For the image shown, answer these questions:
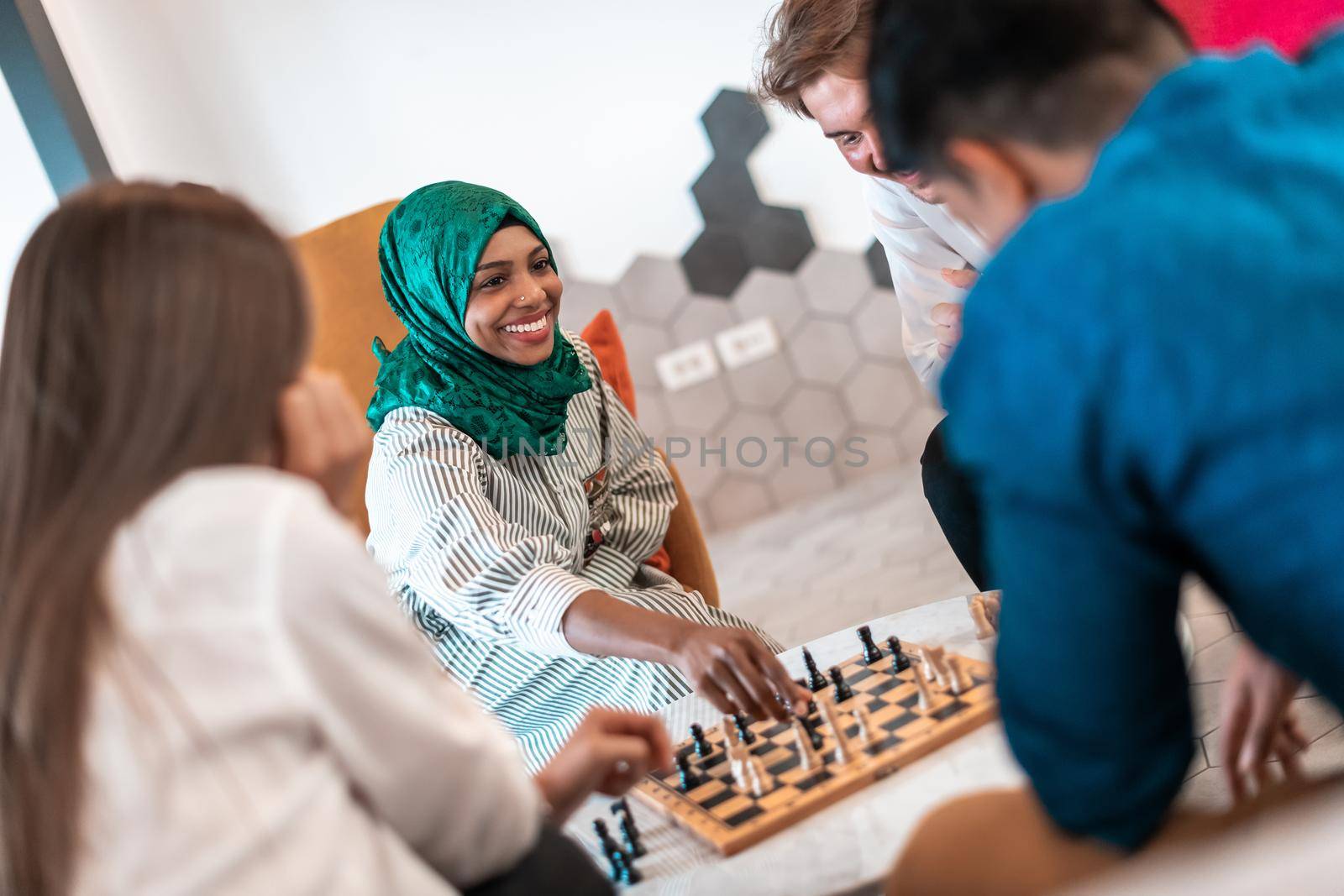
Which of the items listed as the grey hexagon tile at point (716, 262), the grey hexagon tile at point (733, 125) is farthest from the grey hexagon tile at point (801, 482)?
the grey hexagon tile at point (733, 125)

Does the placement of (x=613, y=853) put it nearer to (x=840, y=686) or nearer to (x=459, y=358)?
(x=840, y=686)

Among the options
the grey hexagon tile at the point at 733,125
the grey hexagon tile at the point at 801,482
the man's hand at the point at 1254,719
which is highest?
the grey hexagon tile at the point at 733,125

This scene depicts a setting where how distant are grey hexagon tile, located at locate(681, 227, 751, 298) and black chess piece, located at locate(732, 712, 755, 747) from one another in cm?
238

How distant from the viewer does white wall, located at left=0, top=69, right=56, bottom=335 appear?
3.02m

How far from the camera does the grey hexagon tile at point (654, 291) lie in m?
3.62

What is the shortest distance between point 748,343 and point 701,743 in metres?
2.38

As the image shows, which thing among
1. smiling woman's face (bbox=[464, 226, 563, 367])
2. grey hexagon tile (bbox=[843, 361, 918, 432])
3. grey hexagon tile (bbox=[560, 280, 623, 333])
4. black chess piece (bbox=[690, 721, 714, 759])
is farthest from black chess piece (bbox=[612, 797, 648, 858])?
grey hexagon tile (bbox=[843, 361, 918, 432])

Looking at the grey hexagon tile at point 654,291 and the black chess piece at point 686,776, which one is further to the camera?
the grey hexagon tile at point 654,291

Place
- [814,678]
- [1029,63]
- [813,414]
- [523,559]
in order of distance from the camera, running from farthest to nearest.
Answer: [813,414] → [523,559] → [814,678] → [1029,63]

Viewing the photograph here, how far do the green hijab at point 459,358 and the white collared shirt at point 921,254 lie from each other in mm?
644

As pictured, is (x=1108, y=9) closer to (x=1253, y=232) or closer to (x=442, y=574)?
(x=1253, y=232)

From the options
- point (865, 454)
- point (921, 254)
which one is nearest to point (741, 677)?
point (921, 254)

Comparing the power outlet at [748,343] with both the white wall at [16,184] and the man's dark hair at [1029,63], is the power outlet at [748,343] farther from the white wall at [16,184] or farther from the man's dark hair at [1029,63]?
the man's dark hair at [1029,63]

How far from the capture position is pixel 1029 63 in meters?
0.78
